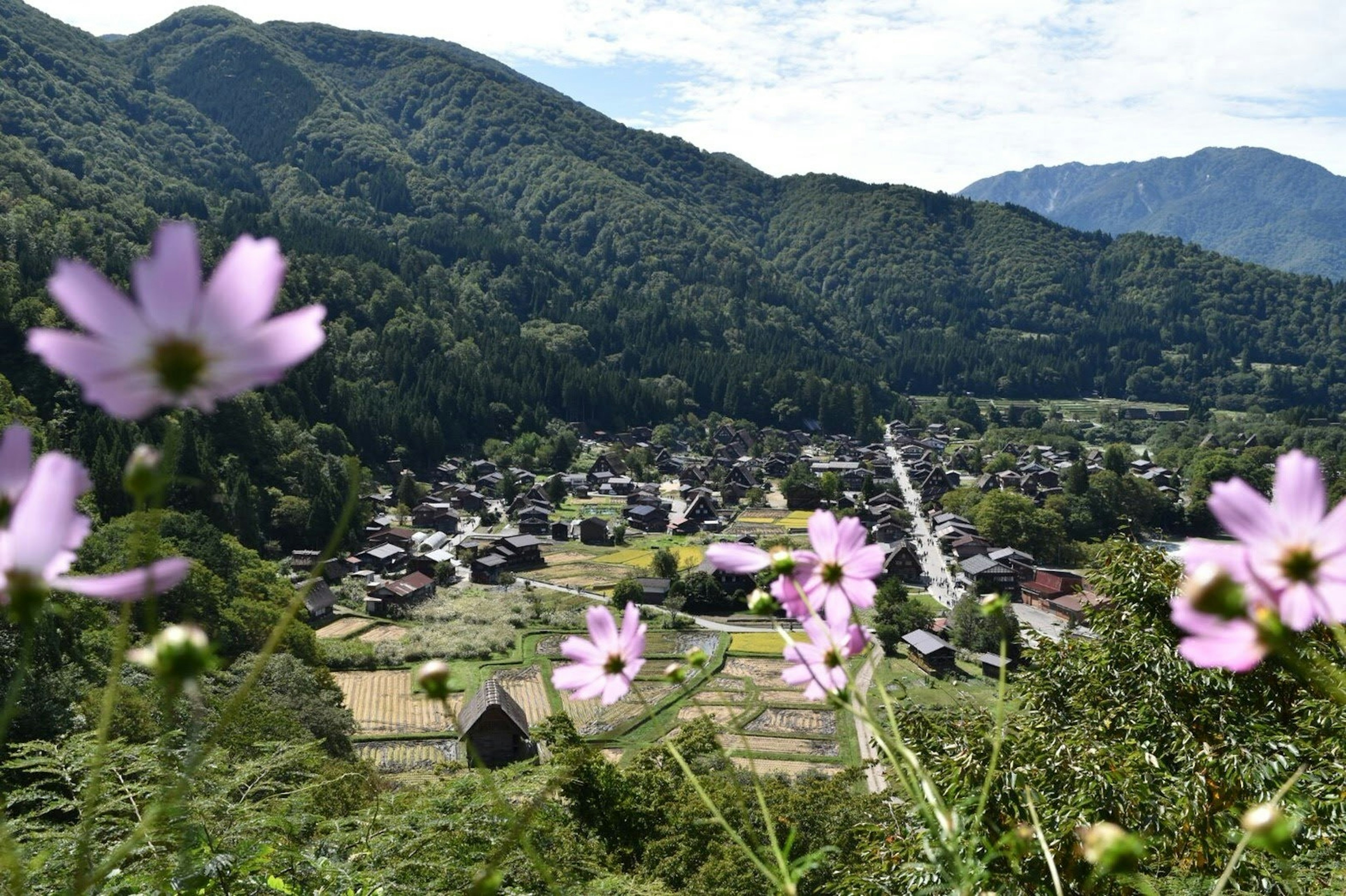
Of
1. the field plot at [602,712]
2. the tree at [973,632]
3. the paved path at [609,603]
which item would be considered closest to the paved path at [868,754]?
the tree at [973,632]

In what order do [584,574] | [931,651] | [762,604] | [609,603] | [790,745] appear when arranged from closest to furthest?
1. [762,604]
2. [790,745]
3. [931,651]
4. [609,603]
5. [584,574]

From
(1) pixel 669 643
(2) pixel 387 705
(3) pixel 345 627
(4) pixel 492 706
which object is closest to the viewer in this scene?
(4) pixel 492 706

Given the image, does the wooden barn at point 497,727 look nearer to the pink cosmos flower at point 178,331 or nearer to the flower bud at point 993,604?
the flower bud at point 993,604

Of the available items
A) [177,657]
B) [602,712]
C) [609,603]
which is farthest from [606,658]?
[609,603]

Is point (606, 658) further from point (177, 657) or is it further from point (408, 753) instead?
point (408, 753)

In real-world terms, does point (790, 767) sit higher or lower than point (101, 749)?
lower
